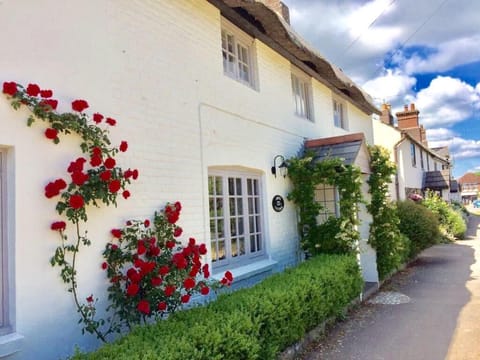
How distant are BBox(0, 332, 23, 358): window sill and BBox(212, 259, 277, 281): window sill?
3.17 meters

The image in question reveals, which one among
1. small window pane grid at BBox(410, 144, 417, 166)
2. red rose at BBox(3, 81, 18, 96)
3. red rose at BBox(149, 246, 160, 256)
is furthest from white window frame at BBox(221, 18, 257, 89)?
small window pane grid at BBox(410, 144, 417, 166)

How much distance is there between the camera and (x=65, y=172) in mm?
3824

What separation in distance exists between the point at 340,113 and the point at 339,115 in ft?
0.53

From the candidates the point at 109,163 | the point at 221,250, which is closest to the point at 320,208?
the point at 221,250

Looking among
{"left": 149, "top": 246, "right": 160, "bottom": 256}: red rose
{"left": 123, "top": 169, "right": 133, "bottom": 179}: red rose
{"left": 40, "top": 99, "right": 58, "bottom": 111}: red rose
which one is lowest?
{"left": 149, "top": 246, "right": 160, "bottom": 256}: red rose

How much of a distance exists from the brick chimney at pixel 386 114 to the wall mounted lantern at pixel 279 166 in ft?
59.5

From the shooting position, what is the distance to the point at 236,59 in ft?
24.4

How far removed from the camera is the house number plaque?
310 inches

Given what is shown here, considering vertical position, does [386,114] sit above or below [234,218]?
above

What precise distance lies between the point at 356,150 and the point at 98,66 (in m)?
5.97

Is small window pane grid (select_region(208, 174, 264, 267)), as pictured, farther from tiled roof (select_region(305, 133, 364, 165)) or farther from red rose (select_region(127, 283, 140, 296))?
red rose (select_region(127, 283, 140, 296))

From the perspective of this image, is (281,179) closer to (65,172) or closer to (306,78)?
(306,78)

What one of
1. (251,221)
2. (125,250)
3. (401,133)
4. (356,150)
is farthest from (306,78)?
(401,133)

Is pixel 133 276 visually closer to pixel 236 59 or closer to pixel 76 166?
pixel 76 166
